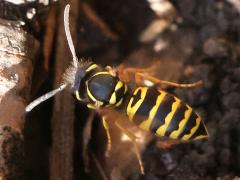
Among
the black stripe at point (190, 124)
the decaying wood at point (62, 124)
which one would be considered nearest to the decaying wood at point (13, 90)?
the decaying wood at point (62, 124)

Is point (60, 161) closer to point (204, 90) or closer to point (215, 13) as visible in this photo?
point (204, 90)

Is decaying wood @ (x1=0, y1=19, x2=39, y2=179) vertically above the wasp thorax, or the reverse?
decaying wood @ (x1=0, y1=19, x2=39, y2=179)

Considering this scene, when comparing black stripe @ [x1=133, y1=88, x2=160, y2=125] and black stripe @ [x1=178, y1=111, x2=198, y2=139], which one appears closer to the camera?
black stripe @ [x1=178, y1=111, x2=198, y2=139]

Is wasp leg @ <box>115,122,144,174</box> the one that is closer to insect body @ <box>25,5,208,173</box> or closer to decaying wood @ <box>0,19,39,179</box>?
insect body @ <box>25,5,208,173</box>

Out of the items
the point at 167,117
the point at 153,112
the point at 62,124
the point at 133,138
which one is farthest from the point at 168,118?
the point at 62,124

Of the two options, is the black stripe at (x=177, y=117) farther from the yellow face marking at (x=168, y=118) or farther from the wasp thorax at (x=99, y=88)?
the wasp thorax at (x=99, y=88)

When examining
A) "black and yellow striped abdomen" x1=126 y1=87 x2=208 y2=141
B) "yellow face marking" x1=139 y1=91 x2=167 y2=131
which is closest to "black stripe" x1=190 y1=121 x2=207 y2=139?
"black and yellow striped abdomen" x1=126 y1=87 x2=208 y2=141
